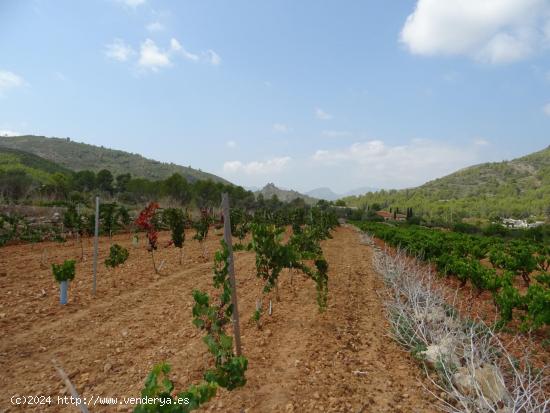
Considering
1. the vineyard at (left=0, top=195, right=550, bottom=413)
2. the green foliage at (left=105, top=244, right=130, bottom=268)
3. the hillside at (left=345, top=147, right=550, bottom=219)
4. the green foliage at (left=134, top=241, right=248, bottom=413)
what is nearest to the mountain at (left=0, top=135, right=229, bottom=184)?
the green foliage at (left=105, top=244, right=130, bottom=268)

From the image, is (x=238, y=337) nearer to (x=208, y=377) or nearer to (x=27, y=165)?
(x=208, y=377)

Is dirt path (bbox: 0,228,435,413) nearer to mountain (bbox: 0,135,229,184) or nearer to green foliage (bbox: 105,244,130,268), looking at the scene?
green foliage (bbox: 105,244,130,268)

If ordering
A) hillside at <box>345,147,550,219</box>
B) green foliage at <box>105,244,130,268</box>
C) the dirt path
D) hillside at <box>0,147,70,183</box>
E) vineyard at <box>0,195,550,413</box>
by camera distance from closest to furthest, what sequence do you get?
vineyard at <box>0,195,550,413</box>
the dirt path
green foliage at <box>105,244,130,268</box>
hillside at <box>0,147,70,183</box>
hillside at <box>345,147,550,219</box>

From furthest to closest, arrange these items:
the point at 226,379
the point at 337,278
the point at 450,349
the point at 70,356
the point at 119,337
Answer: the point at 337,278 < the point at 119,337 < the point at 70,356 < the point at 450,349 < the point at 226,379

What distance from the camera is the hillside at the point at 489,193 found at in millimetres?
85562

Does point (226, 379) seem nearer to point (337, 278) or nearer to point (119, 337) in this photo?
point (119, 337)

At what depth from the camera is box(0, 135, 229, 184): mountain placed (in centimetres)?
6950

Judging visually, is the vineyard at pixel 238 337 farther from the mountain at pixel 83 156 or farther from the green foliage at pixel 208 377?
the mountain at pixel 83 156

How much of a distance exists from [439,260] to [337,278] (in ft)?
13.7

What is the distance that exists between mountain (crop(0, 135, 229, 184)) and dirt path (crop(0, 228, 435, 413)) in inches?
2546

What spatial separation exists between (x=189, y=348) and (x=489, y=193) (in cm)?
12378

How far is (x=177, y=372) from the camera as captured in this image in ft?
13.3

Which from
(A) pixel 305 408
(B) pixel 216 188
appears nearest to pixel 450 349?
(A) pixel 305 408

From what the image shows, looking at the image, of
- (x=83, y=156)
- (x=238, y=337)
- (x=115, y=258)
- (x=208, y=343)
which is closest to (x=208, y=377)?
(x=208, y=343)
